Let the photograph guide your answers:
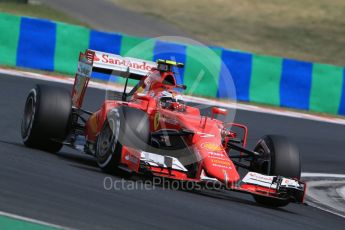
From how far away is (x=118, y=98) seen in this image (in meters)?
12.4

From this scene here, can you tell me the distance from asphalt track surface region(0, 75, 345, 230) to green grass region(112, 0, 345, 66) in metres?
21.9

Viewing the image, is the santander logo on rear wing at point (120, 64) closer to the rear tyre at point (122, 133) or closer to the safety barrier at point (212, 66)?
the rear tyre at point (122, 133)

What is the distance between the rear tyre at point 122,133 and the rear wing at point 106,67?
2.00 meters

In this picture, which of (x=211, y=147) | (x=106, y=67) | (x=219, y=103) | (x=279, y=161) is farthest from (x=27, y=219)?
(x=219, y=103)

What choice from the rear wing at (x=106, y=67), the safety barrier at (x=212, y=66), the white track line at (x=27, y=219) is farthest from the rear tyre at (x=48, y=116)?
the safety barrier at (x=212, y=66)

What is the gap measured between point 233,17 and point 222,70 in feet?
56.6

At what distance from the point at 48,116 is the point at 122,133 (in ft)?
5.67

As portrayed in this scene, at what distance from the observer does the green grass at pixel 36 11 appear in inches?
1256

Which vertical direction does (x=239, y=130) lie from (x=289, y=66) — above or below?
below

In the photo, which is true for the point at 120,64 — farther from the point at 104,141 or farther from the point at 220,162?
the point at 220,162

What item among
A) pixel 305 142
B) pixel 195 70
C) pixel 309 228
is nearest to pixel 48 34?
pixel 195 70

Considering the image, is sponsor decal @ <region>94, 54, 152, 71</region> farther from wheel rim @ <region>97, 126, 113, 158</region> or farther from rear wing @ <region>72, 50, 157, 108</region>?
wheel rim @ <region>97, 126, 113, 158</region>

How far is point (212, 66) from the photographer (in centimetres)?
2264

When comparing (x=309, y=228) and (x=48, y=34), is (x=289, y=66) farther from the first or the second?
(x=309, y=228)
